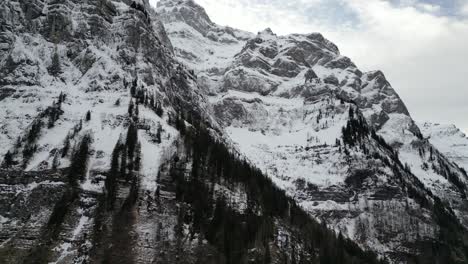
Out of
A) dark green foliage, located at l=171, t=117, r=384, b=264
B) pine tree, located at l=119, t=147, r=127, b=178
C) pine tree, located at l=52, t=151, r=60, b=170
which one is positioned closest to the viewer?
pine tree, located at l=52, t=151, r=60, b=170

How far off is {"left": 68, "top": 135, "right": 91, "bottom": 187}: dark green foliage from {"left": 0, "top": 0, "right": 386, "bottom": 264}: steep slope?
0.28 meters

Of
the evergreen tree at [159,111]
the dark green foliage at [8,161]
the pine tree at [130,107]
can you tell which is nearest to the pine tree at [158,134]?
the pine tree at [130,107]

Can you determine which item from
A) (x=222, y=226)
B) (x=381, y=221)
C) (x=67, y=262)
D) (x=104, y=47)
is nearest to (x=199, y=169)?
(x=222, y=226)

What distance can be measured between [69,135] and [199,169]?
29.2 m

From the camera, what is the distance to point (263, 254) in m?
120

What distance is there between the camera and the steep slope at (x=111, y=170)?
103 meters

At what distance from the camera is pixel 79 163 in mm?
116625

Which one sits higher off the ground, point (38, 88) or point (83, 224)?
point (38, 88)

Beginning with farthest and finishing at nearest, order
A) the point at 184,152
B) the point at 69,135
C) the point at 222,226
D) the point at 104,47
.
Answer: the point at 104,47 → the point at 184,152 → the point at 69,135 → the point at 222,226

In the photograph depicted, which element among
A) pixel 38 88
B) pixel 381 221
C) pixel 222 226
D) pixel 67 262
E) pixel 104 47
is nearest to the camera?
pixel 67 262

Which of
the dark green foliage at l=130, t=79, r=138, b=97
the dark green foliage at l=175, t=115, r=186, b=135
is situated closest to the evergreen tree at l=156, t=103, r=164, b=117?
the dark green foliage at l=175, t=115, r=186, b=135

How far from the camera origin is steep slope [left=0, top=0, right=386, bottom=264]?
103 meters

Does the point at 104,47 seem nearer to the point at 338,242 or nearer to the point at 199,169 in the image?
the point at 199,169

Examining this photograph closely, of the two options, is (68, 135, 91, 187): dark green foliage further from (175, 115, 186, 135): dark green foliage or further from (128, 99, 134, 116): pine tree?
(175, 115, 186, 135): dark green foliage
